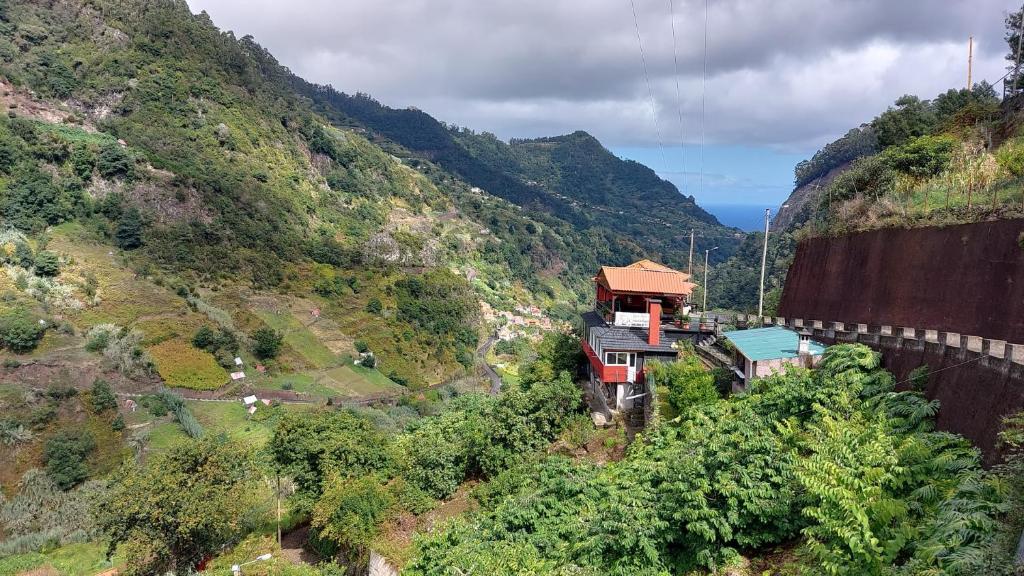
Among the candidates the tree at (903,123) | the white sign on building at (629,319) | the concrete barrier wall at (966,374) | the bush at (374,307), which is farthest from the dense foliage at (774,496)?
the bush at (374,307)

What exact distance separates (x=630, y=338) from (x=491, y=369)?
4148 centimetres

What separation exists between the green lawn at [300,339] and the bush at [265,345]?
1.99 m

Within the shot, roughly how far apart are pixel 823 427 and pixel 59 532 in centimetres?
2783

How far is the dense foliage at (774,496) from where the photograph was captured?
22.4 feet

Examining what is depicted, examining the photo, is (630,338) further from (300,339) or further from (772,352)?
(300,339)

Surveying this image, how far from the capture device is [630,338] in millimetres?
19047

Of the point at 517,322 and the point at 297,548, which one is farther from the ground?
the point at 517,322

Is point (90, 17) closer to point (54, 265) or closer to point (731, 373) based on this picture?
point (54, 265)

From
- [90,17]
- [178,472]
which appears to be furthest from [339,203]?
[178,472]

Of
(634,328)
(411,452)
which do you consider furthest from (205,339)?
(634,328)

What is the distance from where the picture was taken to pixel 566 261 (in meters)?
118

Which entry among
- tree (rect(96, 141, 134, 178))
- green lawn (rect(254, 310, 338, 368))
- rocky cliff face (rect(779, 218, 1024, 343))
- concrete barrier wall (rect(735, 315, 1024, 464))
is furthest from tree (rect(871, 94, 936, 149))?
tree (rect(96, 141, 134, 178))

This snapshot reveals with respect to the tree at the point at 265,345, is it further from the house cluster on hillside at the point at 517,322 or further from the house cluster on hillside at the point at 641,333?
the house cluster on hillside at the point at 517,322

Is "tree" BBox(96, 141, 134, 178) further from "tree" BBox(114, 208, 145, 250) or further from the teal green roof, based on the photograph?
the teal green roof
